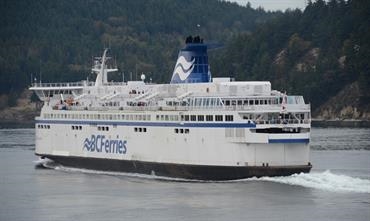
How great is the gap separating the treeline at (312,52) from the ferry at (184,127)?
63529mm

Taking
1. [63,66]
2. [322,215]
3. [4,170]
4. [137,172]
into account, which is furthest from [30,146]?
[63,66]

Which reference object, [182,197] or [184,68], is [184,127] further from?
[182,197]

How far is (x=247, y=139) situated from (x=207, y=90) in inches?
217

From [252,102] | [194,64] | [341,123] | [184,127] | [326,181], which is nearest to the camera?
[326,181]

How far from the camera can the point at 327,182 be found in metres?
54.3

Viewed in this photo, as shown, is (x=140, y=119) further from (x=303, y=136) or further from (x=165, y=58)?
(x=165, y=58)

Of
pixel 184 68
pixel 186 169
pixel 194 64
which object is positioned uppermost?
pixel 194 64

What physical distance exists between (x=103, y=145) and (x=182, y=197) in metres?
13.1

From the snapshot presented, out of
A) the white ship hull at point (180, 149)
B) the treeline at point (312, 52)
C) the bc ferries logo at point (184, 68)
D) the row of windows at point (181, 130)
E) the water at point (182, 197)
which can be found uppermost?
the treeline at point (312, 52)

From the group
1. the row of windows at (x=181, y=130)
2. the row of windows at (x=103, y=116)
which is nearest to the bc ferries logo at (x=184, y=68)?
the row of windows at (x=103, y=116)

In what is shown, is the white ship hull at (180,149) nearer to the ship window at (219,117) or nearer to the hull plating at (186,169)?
the hull plating at (186,169)

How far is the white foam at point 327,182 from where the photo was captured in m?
53.3

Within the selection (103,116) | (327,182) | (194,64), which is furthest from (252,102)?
(103,116)

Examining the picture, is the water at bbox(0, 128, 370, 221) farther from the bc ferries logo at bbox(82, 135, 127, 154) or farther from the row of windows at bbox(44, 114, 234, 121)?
the row of windows at bbox(44, 114, 234, 121)
